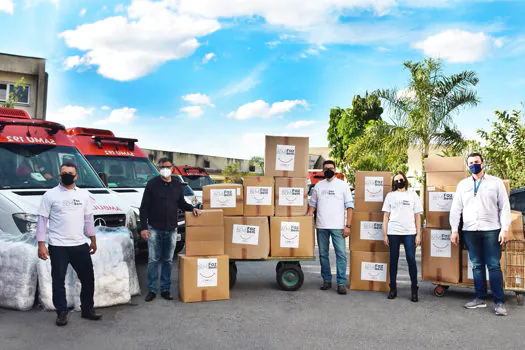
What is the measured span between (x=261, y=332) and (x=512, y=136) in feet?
38.7

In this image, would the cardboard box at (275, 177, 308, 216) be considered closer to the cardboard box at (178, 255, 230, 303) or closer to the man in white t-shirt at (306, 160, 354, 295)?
the man in white t-shirt at (306, 160, 354, 295)

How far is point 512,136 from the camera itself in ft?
45.3

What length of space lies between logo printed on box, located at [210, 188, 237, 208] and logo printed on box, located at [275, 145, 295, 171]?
77 cm

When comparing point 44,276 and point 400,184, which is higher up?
point 400,184

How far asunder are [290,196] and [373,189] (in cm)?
124

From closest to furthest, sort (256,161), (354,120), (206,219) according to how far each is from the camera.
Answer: (206,219) → (354,120) → (256,161)

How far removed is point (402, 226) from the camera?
641cm

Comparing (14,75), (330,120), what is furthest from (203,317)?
(330,120)

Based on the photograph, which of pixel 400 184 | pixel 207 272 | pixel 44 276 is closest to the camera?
pixel 44 276

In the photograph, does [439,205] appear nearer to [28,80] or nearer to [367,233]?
[367,233]

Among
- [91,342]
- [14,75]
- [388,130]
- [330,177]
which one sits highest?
[14,75]

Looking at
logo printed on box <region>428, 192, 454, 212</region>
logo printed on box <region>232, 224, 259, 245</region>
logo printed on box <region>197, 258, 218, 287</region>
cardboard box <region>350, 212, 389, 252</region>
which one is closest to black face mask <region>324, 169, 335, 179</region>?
cardboard box <region>350, 212, 389, 252</region>

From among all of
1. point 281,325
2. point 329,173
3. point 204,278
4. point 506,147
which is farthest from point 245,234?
point 506,147

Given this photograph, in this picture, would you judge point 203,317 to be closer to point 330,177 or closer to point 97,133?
point 330,177
